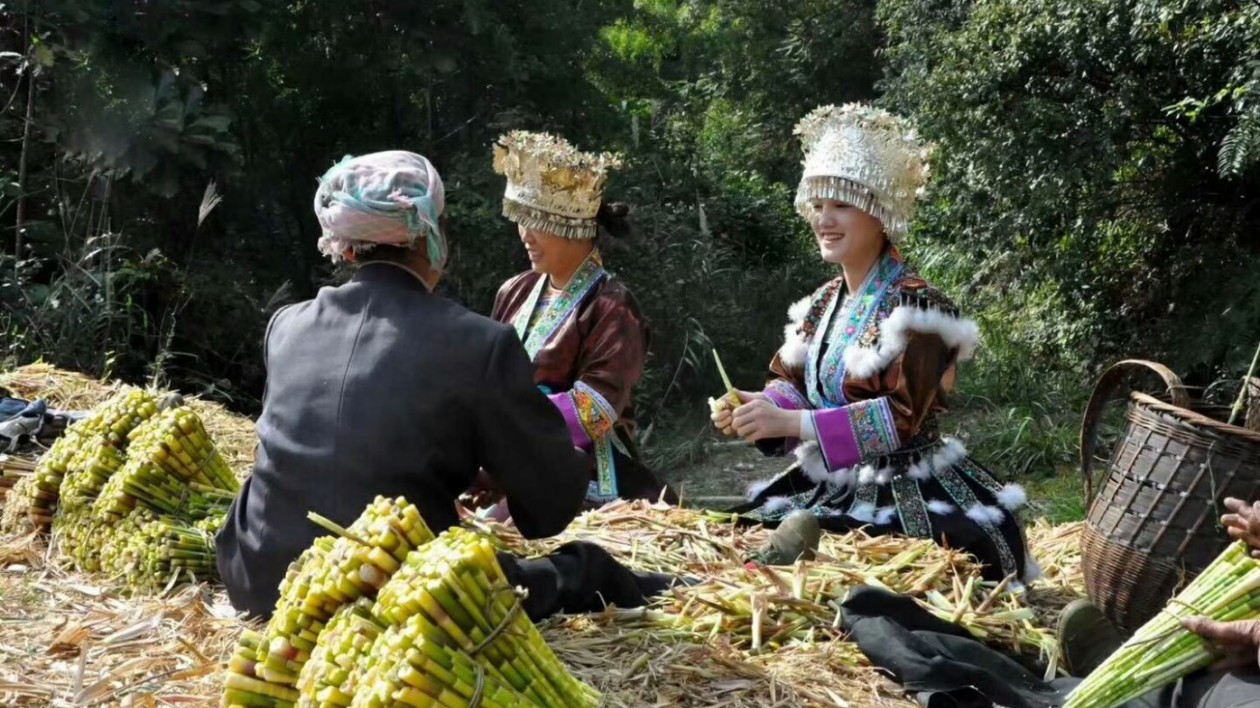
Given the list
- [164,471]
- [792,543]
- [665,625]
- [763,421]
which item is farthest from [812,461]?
[164,471]

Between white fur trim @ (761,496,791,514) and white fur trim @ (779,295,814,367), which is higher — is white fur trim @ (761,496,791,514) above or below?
below

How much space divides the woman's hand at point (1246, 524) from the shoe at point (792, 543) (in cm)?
104

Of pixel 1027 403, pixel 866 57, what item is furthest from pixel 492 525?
pixel 866 57

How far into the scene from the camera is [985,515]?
389cm

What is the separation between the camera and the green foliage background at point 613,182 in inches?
295

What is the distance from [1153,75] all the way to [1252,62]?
126cm

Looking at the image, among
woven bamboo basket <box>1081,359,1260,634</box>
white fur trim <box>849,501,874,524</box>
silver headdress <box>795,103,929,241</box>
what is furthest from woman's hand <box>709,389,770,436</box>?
→ woven bamboo basket <box>1081,359,1260,634</box>

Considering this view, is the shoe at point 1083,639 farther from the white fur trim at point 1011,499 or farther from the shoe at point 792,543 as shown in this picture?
the white fur trim at point 1011,499

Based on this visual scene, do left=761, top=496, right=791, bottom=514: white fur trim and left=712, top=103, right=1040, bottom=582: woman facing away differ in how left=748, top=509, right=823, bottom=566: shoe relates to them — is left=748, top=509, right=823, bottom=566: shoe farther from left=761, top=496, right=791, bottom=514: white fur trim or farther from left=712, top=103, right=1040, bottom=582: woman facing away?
left=761, top=496, right=791, bottom=514: white fur trim

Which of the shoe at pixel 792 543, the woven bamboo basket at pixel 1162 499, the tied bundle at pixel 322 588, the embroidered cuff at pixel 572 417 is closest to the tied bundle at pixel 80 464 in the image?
the embroidered cuff at pixel 572 417

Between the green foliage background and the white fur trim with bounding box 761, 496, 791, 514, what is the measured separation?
3.77m

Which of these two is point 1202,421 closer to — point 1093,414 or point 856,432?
point 1093,414

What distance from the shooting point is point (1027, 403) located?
8938 mm

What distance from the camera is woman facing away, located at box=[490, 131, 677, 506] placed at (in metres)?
4.45
